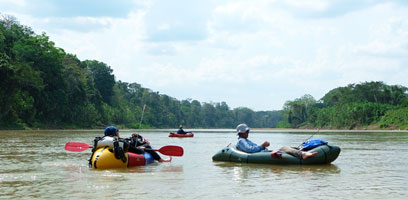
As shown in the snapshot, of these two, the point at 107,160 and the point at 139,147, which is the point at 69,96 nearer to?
the point at 139,147

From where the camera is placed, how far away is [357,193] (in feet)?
25.1

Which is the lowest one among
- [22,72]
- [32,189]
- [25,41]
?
[32,189]

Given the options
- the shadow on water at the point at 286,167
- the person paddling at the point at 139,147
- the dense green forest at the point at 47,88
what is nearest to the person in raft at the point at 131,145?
the person paddling at the point at 139,147

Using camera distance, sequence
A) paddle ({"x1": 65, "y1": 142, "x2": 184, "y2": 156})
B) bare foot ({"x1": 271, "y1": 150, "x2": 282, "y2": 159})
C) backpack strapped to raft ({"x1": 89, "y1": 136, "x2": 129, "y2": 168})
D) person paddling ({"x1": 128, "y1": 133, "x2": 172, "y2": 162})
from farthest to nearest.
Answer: paddle ({"x1": 65, "y1": 142, "x2": 184, "y2": 156})
person paddling ({"x1": 128, "y1": 133, "x2": 172, "y2": 162})
bare foot ({"x1": 271, "y1": 150, "x2": 282, "y2": 159})
backpack strapped to raft ({"x1": 89, "y1": 136, "x2": 129, "y2": 168})

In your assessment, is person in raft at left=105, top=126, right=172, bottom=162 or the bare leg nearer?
person in raft at left=105, top=126, right=172, bottom=162

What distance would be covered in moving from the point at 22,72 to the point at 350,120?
52139mm

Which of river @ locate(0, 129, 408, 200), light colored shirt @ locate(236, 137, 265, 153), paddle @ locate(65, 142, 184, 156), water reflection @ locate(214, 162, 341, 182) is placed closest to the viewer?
river @ locate(0, 129, 408, 200)

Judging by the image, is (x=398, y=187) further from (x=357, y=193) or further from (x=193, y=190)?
(x=193, y=190)

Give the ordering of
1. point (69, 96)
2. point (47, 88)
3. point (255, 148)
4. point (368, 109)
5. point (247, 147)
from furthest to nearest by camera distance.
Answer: point (368, 109) < point (69, 96) < point (47, 88) < point (247, 147) < point (255, 148)

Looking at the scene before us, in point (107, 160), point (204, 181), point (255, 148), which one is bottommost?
point (204, 181)

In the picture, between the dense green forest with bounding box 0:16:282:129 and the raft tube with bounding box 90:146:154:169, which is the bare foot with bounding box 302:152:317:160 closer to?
the raft tube with bounding box 90:146:154:169

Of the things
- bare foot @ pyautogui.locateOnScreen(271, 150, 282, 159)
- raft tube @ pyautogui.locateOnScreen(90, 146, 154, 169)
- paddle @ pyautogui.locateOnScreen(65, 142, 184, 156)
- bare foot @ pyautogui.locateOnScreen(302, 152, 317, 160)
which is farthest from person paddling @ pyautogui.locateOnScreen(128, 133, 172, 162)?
bare foot @ pyautogui.locateOnScreen(302, 152, 317, 160)

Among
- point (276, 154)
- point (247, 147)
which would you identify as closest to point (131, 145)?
point (247, 147)

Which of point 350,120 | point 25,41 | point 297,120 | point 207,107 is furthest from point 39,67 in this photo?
point 207,107
